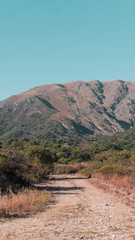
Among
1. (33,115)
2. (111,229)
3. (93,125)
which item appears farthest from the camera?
(93,125)

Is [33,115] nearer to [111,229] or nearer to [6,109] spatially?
[6,109]

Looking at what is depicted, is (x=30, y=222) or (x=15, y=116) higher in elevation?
(x=15, y=116)

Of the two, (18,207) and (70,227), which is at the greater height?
(70,227)

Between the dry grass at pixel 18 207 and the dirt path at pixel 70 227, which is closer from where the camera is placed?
the dirt path at pixel 70 227

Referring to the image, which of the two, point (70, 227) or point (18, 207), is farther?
point (18, 207)

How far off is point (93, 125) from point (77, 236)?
175 m

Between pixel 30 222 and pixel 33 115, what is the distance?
159610mm

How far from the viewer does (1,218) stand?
30.0 feet

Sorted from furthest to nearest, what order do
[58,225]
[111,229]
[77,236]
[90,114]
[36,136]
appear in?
1. [90,114]
2. [36,136]
3. [58,225]
4. [111,229]
5. [77,236]

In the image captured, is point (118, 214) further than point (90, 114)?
No

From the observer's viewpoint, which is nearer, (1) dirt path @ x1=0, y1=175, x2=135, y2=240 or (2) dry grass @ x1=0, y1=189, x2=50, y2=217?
(1) dirt path @ x1=0, y1=175, x2=135, y2=240

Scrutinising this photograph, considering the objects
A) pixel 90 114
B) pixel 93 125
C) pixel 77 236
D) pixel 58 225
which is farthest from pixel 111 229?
pixel 90 114

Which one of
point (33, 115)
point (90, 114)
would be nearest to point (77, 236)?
point (33, 115)

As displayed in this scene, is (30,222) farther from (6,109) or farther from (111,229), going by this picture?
(6,109)
